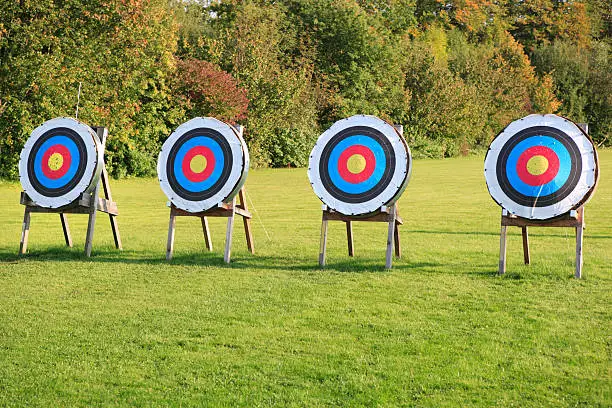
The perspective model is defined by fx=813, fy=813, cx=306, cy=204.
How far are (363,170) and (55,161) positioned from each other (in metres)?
3.69

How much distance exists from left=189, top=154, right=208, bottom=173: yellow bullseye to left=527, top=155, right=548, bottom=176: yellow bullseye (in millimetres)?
3601

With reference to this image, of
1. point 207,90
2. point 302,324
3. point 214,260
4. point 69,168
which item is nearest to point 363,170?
point 214,260

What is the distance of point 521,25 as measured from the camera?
7206cm

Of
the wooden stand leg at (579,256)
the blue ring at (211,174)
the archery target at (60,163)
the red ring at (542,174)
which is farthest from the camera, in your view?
the archery target at (60,163)

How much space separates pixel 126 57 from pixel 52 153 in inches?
493

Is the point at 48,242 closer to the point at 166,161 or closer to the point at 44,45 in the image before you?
the point at 166,161

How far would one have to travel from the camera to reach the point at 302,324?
6.12 m

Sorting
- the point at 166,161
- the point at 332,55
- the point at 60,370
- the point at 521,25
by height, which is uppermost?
the point at 521,25

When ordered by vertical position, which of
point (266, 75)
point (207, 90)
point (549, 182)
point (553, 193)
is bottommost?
point (553, 193)

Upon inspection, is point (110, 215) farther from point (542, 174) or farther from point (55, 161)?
point (542, 174)

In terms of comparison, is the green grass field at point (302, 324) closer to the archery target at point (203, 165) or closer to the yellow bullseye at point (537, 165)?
the archery target at point (203, 165)

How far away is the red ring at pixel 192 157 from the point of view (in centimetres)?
929

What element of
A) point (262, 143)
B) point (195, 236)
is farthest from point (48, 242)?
point (262, 143)

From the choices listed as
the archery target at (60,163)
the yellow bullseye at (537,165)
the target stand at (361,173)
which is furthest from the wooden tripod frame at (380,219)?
the archery target at (60,163)
